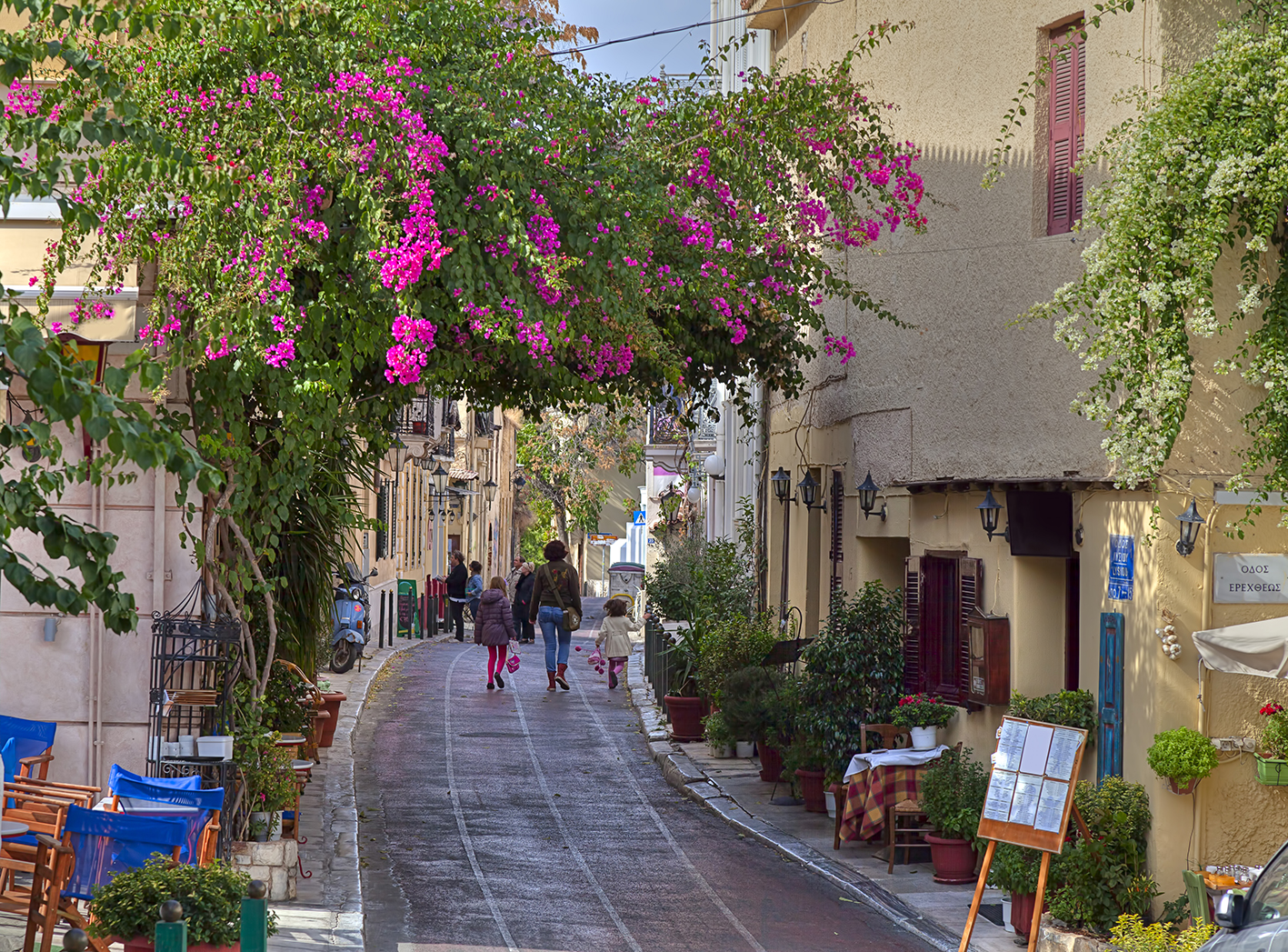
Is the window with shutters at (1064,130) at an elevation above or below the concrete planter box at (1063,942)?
above

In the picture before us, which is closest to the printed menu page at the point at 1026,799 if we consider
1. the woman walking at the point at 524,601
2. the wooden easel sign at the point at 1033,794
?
the wooden easel sign at the point at 1033,794

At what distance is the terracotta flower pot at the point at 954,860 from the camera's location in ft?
34.8

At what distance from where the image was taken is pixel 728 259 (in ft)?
38.4

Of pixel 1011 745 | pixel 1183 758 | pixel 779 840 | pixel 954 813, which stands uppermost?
pixel 1011 745

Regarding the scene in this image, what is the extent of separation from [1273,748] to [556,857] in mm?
5325

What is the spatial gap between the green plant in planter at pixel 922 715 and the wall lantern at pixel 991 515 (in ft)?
4.99

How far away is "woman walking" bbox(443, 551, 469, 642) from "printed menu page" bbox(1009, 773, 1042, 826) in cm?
2367

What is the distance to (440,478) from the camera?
40812mm

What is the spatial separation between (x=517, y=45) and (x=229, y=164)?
2.29 metres

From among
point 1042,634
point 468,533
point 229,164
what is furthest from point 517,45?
point 468,533

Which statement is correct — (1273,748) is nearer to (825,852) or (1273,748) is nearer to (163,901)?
(825,852)

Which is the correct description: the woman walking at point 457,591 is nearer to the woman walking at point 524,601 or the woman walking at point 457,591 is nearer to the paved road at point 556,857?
the woman walking at point 524,601

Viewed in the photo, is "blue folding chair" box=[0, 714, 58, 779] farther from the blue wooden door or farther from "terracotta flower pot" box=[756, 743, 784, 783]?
"terracotta flower pot" box=[756, 743, 784, 783]

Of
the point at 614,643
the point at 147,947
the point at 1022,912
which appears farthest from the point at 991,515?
the point at 614,643
